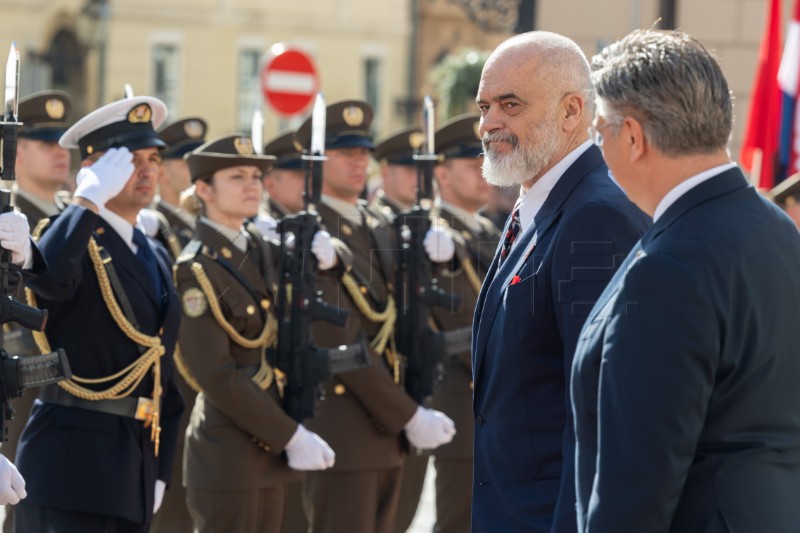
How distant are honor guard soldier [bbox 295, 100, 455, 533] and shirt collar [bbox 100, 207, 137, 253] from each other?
130 cm

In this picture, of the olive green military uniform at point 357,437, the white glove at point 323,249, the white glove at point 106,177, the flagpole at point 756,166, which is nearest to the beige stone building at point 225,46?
the flagpole at point 756,166

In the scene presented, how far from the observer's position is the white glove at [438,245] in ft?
22.4

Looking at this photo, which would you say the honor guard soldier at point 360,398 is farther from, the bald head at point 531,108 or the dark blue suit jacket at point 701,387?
the dark blue suit jacket at point 701,387

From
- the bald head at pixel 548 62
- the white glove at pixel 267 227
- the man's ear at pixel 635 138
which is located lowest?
the white glove at pixel 267 227

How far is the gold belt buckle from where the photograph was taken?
4.99m

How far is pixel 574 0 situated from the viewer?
29.3ft

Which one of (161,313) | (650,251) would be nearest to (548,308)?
(650,251)

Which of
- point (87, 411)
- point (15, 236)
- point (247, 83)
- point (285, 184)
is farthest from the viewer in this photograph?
point (247, 83)

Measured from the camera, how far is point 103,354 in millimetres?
4941

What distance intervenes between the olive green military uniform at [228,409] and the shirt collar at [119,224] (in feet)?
1.70

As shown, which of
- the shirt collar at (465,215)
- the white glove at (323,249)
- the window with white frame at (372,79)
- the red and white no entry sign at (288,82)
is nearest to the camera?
the white glove at (323,249)

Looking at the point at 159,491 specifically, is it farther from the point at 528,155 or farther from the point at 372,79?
the point at 372,79

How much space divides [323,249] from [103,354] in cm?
131

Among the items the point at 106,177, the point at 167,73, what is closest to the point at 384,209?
the point at 106,177
